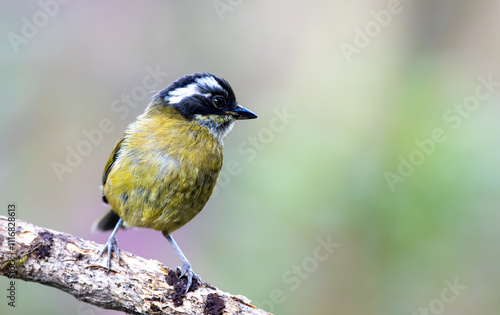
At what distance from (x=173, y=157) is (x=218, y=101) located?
80 cm

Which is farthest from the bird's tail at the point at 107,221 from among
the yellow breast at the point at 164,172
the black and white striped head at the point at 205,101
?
the black and white striped head at the point at 205,101

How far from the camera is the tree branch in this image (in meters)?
3.64

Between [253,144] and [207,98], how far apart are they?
205 centimetres

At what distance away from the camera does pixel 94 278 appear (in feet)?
12.4

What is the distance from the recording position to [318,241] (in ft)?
19.6

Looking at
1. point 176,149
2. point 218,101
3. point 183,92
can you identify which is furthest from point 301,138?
point 176,149

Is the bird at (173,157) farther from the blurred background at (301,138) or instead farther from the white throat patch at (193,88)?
the blurred background at (301,138)

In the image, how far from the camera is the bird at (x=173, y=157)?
4430 millimetres

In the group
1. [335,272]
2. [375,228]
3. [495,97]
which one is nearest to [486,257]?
[375,228]

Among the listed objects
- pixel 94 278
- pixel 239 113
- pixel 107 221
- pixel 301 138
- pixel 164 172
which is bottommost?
pixel 107 221

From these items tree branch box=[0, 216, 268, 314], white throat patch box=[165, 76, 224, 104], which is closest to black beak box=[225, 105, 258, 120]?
white throat patch box=[165, 76, 224, 104]

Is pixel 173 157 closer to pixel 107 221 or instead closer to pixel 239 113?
pixel 239 113

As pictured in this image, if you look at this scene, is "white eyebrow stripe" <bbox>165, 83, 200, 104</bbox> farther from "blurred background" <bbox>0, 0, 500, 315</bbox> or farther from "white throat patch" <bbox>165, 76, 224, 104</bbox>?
"blurred background" <bbox>0, 0, 500, 315</bbox>

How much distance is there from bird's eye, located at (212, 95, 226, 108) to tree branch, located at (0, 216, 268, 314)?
1730 millimetres
